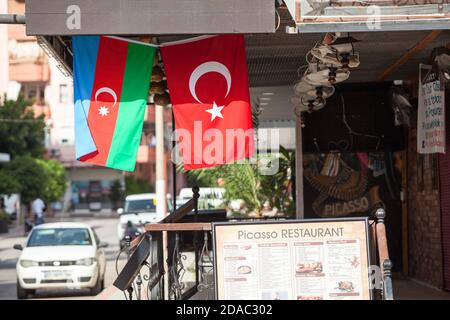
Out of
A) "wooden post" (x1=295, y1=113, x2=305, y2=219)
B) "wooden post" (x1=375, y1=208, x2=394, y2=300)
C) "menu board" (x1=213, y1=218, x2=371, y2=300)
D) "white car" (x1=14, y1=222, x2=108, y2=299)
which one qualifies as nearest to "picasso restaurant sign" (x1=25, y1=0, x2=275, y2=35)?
"menu board" (x1=213, y1=218, x2=371, y2=300)

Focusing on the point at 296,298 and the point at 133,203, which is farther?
the point at 133,203

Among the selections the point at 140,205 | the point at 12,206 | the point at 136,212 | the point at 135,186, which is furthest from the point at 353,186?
the point at 135,186

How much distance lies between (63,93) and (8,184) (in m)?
21.3

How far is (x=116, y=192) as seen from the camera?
233 feet

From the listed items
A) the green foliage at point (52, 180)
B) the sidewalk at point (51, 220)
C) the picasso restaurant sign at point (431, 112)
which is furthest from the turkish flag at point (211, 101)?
the green foliage at point (52, 180)

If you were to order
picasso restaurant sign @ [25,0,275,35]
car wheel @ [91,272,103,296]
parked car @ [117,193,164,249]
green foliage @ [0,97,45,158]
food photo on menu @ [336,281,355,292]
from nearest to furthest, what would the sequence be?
1. food photo on menu @ [336,281,355,292]
2. picasso restaurant sign @ [25,0,275,35]
3. car wheel @ [91,272,103,296]
4. parked car @ [117,193,164,249]
5. green foliage @ [0,97,45,158]

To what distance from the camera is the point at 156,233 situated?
9.24 metres

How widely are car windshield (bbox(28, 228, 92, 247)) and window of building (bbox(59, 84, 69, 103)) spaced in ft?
155

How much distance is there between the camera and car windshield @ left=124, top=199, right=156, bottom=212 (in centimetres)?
2994

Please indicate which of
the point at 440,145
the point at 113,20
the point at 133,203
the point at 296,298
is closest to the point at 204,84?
the point at 113,20

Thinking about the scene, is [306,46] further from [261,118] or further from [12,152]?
[12,152]

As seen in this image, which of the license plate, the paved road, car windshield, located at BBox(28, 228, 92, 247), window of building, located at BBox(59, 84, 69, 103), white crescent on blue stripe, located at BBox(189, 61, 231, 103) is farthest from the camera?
window of building, located at BBox(59, 84, 69, 103)

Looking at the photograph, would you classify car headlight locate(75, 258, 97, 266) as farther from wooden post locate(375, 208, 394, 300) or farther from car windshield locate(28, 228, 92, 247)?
wooden post locate(375, 208, 394, 300)

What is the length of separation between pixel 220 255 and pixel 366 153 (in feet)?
24.4
